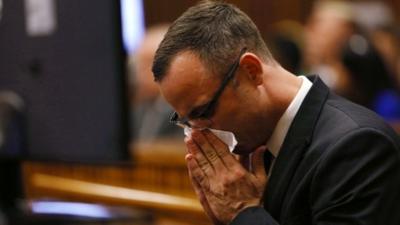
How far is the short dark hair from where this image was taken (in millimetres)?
1790

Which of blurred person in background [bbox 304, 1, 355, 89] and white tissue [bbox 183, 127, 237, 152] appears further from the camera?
blurred person in background [bbox 304, 1, 355, 89]

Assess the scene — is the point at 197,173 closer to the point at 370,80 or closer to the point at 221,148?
the point at 221,148

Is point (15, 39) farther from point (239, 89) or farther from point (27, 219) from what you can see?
point (239, 89)

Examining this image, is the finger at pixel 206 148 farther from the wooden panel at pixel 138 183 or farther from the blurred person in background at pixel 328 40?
the blurred person in background at pixel 328 40

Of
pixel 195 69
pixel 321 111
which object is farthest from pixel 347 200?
pixel 195 69

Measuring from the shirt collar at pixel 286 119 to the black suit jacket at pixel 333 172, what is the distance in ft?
0.04

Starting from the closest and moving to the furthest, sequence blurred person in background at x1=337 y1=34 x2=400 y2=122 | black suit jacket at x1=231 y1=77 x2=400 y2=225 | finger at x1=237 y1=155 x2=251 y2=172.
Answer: black suit jacket at x1=231 y1=77 x2=400 y2=225 < finger at x1=237 y1=155 x2=251 y2=172 < blurred person in background at x1=337 y1=34 x2=400 y2=122

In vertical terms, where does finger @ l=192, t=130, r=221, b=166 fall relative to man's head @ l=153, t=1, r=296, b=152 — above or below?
below

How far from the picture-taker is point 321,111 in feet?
6.00

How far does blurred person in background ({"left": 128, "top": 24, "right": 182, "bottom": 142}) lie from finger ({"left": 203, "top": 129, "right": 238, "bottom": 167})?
2.44 meters

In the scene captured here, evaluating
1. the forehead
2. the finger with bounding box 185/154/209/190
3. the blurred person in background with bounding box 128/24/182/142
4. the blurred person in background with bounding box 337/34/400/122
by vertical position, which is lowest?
the blurred person in background with bounding box 128/24/182/142

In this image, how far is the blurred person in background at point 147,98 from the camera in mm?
4383

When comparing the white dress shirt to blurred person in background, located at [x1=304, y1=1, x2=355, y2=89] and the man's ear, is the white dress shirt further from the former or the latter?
blurred person in background, located at [x1=304, y1=1, x2=355, y2=89]

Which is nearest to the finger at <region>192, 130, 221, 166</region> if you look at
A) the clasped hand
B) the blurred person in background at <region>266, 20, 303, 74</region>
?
the clasped hand
